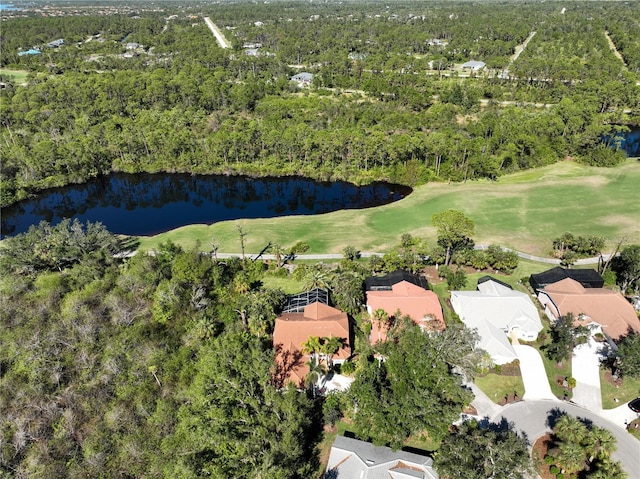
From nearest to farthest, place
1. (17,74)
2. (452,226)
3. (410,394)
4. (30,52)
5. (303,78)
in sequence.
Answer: (410,394) → (452,226) → (303,78) → (17,74) → (30,52)

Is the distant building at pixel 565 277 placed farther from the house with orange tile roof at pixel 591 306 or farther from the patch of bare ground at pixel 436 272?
the patch of bare ground at pixel 436 272

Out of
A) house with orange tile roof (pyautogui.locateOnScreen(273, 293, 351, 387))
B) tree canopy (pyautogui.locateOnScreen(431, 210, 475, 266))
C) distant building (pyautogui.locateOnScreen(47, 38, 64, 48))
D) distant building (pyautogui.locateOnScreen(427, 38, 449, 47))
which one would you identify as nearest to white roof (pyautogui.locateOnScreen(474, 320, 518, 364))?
tree canopy (pyautogui.locateOnScreen(431, 210, 475, 266))

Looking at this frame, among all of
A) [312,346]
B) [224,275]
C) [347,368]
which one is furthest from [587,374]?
[224,275]

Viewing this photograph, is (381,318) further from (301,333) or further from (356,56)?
(356,56)

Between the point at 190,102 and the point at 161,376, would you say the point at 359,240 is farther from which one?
the point at 190,102

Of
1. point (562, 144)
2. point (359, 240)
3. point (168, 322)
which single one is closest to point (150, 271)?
point (168, 322)

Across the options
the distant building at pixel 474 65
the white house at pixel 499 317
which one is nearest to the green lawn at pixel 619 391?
the white house at pixel 499 317
